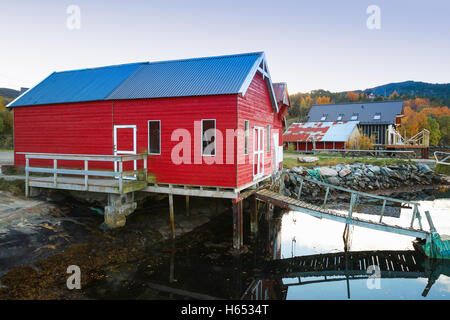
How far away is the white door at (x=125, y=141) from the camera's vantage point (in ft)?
45.9

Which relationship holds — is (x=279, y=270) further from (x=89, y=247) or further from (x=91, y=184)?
(x=91, y=184)

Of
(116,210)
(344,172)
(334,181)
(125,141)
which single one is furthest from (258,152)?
(344,172)

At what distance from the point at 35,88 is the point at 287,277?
16503 millimetres

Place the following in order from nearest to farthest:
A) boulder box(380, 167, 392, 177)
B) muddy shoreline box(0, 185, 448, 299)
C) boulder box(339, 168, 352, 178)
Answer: muddy shoreline box(0, 185, 448, 299) < boulder box(339, 168, 352, 178) < boulder box(380, 167, 392, 177)

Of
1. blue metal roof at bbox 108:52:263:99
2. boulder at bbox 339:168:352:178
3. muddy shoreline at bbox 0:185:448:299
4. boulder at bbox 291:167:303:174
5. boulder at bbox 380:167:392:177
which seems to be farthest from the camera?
boulder at bbox 380:167:392:177

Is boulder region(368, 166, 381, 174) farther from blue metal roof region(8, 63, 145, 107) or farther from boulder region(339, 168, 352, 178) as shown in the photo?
blue metal roof region(8, 63, 145, 107)

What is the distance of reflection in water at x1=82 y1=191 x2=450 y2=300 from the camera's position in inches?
384

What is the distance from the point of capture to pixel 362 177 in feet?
91.6

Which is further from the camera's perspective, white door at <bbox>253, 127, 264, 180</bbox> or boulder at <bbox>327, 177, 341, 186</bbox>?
boulder at <bbox>327, 177, 341, 186</bbox>

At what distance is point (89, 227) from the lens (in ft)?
42.7

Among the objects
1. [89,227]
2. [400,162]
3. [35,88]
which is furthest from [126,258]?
[400,162]


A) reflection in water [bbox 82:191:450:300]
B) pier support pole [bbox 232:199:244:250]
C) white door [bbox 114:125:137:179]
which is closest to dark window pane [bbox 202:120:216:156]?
pier support pole [bbox 232:199:244:250]

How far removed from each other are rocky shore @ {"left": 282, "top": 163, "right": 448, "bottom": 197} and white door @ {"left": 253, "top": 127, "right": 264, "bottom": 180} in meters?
7.80

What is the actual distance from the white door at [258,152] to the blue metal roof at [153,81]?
2.67m
